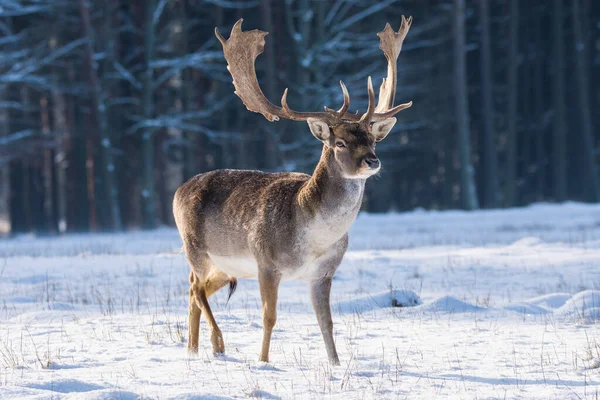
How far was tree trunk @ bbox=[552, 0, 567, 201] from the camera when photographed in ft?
115

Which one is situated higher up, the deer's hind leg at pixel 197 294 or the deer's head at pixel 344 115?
the deer's head at pixel 344 115

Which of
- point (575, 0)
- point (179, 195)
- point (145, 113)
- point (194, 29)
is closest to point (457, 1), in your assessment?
point (575, 0)

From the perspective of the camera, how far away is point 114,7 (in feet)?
93.8

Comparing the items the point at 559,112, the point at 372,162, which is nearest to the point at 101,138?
the point at 559,112

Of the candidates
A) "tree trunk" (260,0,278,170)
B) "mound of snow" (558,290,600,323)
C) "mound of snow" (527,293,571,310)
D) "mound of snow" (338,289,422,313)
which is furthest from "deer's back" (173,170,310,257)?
"tree trunk" (260,0,278,170)

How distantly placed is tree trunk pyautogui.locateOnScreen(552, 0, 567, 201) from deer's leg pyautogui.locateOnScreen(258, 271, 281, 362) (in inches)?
1173

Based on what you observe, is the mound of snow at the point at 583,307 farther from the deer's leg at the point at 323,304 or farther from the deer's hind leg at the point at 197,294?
Result: the deer's hind leg at the point at 197,294

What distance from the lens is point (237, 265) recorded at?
24.4ft

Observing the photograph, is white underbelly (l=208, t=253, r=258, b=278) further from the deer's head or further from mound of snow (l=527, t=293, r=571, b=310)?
mound of snow (l=527, t=293, r=571, b=310)

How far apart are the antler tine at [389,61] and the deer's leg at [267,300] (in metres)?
1.87

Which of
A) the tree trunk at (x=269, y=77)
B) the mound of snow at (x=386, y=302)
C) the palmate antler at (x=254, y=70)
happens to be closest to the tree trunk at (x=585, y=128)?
the tree trunk at (x=269, y=77)

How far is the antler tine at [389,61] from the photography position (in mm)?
7891

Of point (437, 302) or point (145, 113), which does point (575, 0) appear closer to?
point (145, 113)

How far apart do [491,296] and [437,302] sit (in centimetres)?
122
